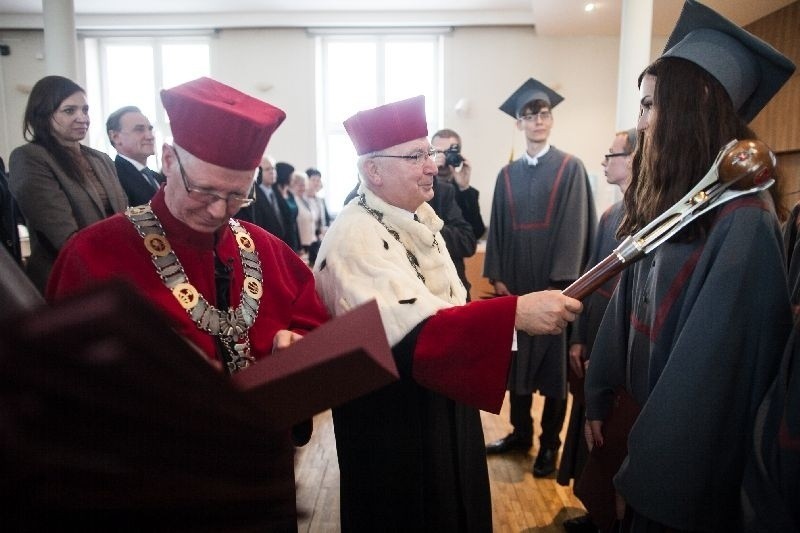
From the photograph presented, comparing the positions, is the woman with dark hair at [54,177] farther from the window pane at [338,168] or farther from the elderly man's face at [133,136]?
the window pane at [338,168]

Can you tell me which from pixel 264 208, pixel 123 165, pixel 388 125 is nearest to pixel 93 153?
pixel 123 165

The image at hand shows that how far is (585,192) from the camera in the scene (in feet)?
10.1

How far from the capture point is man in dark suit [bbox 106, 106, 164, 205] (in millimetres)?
2938

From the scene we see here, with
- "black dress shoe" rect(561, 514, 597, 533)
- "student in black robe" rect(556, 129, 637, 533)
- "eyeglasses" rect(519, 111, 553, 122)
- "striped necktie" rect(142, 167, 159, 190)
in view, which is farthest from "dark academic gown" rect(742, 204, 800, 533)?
"striped necktie" rect(142, 167, 159, 190)

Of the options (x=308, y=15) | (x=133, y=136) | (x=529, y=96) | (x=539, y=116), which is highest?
(x=308, y=15)

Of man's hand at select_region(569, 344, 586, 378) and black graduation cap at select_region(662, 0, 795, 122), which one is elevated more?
black graduation cap at select_region(662, 0, 795, 122)

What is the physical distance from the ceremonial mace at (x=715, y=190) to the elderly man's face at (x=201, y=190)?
0.91 metres

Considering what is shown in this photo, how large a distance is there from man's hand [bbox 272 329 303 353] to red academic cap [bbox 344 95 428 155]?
707 mm

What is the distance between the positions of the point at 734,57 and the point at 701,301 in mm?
580

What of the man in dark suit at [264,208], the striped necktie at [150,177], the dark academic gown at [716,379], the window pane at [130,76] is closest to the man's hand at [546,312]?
the dark academic gown at [716,379]

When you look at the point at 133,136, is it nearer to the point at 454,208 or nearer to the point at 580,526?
the point at 454,208

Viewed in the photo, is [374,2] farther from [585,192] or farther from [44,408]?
[44,408]

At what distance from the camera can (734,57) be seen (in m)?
1.23

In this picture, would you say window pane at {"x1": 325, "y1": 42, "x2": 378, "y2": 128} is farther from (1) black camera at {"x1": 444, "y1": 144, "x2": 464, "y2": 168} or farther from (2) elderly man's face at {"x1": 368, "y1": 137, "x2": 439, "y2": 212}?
(2) elderly man's face at {"x1": 368, "y1": 137, "x2": 439, "y2": 212}
